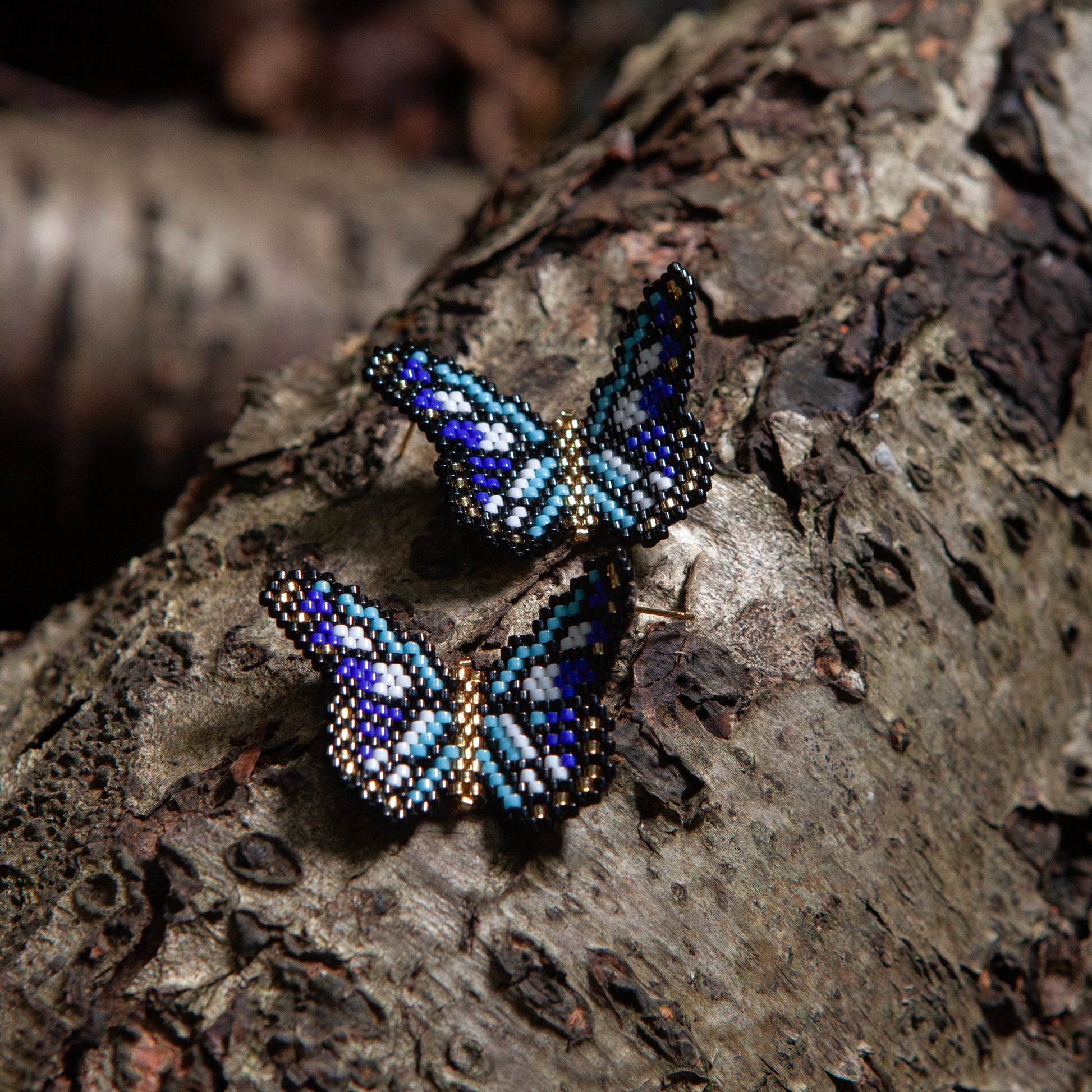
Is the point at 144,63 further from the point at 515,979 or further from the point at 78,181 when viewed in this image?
the point at 515,979

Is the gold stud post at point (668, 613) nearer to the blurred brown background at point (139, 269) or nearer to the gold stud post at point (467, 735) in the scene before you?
the gold stud post at point (467, 735)

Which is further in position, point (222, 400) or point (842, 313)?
point (222, 400)

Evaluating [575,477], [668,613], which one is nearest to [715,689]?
[668,613]

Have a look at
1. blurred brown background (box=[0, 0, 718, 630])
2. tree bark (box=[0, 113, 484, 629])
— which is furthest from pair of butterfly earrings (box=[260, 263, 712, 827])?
tree bark (box=[0, 113, 484, 629])

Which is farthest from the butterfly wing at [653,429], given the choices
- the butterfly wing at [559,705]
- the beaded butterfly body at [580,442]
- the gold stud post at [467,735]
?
the gold stud post at [467,735]

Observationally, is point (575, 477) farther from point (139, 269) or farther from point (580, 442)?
point (139, 269)

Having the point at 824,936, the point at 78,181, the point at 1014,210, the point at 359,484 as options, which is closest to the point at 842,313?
the point at 1014,210

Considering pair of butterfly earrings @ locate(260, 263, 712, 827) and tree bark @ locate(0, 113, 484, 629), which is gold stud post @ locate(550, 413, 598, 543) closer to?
pair of butterfly earrings @ locate(260, 263, 712, 827)
